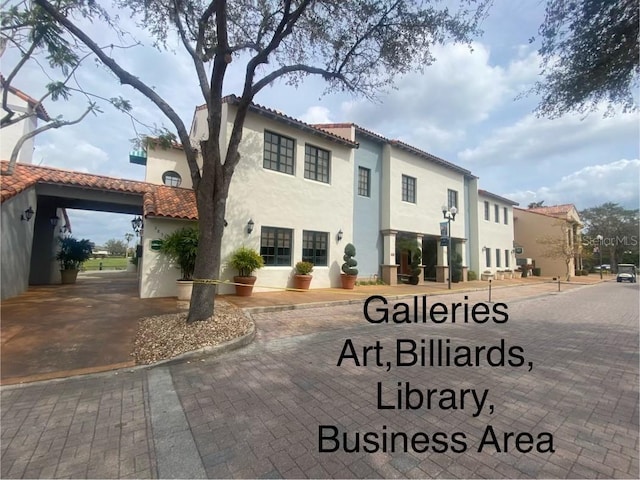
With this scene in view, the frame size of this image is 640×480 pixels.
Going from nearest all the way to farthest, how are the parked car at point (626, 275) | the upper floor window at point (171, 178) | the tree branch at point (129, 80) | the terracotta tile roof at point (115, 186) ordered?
the tree branch at point (129, 80) < the terracotta tile roof at point (115, 186) < the upper floor window at point (171, 178) < the parked car at point (626, 275)

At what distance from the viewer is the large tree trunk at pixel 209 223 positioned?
6.34 metres

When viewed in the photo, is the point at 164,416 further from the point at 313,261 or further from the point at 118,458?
the point at 313,261

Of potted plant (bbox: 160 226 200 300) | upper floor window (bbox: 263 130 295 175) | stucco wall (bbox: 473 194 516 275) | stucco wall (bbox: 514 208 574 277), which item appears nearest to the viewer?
potted plant (bbox: 160 226 200 300)

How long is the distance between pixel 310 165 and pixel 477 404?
1230 centimetres

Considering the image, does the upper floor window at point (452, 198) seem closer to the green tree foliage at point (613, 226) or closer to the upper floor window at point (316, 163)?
the upper floor window at point (316, 163)

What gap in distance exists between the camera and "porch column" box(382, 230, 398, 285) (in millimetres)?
16953

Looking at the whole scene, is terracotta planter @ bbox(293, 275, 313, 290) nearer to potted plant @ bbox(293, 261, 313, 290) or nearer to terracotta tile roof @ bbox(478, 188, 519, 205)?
potted plant @ bbox(293, 261, 313, 290)

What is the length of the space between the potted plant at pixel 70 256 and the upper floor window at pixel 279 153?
9975 millimetres

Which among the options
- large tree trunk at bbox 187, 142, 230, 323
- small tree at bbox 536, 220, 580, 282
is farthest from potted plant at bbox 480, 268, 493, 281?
large tree trunk at bbox 187, 142, 230, 323

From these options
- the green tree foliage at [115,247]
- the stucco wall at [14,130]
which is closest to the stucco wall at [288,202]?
the stucco wall at [14,130]

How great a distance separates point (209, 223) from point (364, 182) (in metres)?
12.0

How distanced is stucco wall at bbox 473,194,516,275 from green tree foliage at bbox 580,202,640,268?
28761 millimetres

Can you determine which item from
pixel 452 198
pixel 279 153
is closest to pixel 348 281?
pixel 279 153

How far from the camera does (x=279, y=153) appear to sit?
1312 cm
